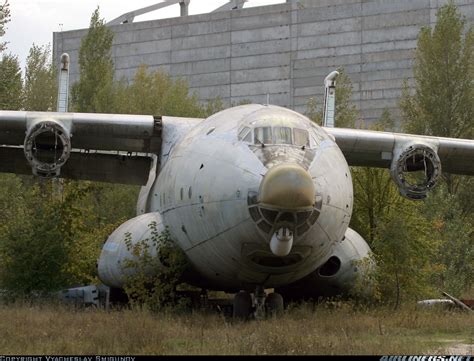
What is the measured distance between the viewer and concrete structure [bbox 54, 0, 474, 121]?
52.8m

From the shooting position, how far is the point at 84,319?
42.6 ft

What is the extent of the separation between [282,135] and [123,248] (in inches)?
180

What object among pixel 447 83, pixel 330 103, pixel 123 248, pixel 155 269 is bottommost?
pixel 155 269

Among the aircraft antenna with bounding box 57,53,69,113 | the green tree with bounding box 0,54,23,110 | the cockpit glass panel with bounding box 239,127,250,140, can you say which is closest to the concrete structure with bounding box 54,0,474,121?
the green tree with bounding box 0,54,23,110

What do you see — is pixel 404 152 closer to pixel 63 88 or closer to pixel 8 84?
pixel 63 88

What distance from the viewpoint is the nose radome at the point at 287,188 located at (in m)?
10.4

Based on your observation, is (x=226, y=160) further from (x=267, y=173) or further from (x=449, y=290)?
(x=449, y=290)

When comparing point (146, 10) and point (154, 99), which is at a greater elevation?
point (146, 10)

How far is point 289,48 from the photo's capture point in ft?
182

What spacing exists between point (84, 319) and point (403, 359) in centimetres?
605

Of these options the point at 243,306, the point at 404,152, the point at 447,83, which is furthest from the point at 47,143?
the point at 447,83

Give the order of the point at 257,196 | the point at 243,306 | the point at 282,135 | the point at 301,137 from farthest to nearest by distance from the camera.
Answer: the point at 243,306 < the point at 301,137 < the point at 282,135 < the point at 257,196

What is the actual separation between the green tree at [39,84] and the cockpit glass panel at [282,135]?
33.7m

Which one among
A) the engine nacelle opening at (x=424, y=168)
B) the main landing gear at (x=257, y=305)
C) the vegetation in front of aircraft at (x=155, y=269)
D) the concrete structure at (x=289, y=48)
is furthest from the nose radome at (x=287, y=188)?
the concrete structure at (x=289, y=48)
